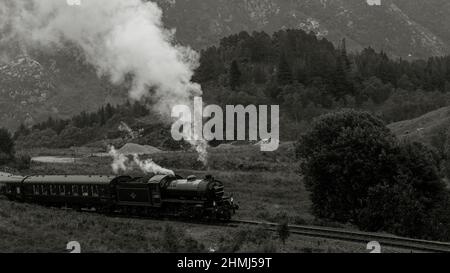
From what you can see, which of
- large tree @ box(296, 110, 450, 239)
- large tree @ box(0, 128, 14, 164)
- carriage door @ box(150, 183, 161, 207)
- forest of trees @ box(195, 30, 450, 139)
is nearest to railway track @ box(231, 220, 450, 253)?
large tree @ box(296, 110, 450, 239)

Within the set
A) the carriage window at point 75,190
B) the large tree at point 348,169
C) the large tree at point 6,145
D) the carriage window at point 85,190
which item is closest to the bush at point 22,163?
the large tree at point 6,145

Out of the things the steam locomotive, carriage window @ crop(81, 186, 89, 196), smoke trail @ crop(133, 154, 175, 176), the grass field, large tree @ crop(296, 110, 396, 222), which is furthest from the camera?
large tree @ crop(296, 110, 396, 222)

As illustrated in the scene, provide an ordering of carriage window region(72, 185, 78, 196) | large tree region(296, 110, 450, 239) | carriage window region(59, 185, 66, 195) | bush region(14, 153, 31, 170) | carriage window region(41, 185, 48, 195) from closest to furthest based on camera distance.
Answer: large tree region(296, 110, 450, 239) → carriage window region(72, 185, 78, 196) → carriage window region(59, 185, 66, 195) → carriage window region(41, 185, 48, 195) → bush region(14, 153, 31, 170)

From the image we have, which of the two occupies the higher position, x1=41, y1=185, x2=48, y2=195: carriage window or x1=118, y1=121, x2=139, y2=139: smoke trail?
x1=118, y1=121, x2=139, y2=139: smoke trail

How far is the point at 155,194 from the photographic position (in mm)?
35250

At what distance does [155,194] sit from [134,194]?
2.27 metres

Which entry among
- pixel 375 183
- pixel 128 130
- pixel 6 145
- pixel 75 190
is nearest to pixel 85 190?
pixel 75 190

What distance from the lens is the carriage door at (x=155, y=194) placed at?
35031 millimetres

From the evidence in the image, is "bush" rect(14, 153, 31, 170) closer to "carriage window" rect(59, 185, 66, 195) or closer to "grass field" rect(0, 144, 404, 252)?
"carriage window" rect(59, 185, 66, 195)

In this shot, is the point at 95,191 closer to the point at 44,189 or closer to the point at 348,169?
the point at 44,189

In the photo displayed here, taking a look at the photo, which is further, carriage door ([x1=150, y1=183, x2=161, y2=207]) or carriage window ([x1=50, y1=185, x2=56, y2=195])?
carriage window ([x1=50, y1=185, x2=56, y2=195])

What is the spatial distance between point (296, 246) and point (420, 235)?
1358 centimetres

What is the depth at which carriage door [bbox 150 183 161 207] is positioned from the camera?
115ft
